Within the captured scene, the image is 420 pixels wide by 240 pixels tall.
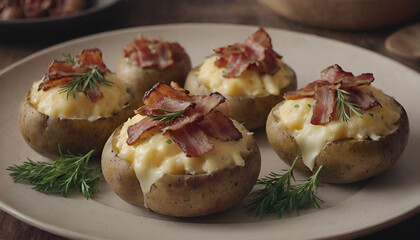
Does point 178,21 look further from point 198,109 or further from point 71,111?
point 198,109

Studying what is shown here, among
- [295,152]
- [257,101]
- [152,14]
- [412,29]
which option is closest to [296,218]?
[295,152]

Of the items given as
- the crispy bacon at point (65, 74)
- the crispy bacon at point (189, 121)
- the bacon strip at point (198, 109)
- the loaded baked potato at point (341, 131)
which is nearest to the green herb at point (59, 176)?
the crispy bacon at point (65, 74)

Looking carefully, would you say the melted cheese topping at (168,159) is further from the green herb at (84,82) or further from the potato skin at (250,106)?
the potato skin at (250,106)

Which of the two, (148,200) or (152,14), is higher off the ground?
(148,200)

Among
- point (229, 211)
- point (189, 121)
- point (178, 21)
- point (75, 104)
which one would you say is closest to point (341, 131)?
point (229, 211)

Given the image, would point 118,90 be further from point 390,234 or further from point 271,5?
point 271,5

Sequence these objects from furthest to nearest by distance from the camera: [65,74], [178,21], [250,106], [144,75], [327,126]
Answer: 1. [178,21]
2. [144,75]
3. [250,106]
4. [65,74]
5. [327,126]
